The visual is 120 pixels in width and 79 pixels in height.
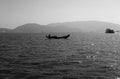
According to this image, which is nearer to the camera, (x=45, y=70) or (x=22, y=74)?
(x=22, y=74)

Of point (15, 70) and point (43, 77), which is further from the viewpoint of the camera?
point (15, 70)

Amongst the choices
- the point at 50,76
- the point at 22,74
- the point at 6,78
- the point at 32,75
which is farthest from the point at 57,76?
the point at 6,78

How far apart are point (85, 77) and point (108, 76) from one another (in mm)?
3245

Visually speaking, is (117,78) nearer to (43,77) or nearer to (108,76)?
(108,76)

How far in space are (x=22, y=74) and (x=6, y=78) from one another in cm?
253

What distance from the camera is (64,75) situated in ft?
79.9

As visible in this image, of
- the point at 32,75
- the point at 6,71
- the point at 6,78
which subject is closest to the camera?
the point at 6,78

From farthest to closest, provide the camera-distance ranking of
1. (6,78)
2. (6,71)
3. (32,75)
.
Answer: (6,71) → (32,75) → (6,78)

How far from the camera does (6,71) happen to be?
26266mm

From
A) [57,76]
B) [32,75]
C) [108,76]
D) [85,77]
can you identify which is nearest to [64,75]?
[57,76]

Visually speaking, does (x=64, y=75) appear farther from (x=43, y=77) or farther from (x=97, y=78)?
(x=97, y=78)

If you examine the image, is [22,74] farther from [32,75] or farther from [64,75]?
[64,75]

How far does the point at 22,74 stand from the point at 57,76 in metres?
4.91

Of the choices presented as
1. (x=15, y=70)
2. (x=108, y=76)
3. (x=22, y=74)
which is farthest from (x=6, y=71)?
(x=108, y=76)
